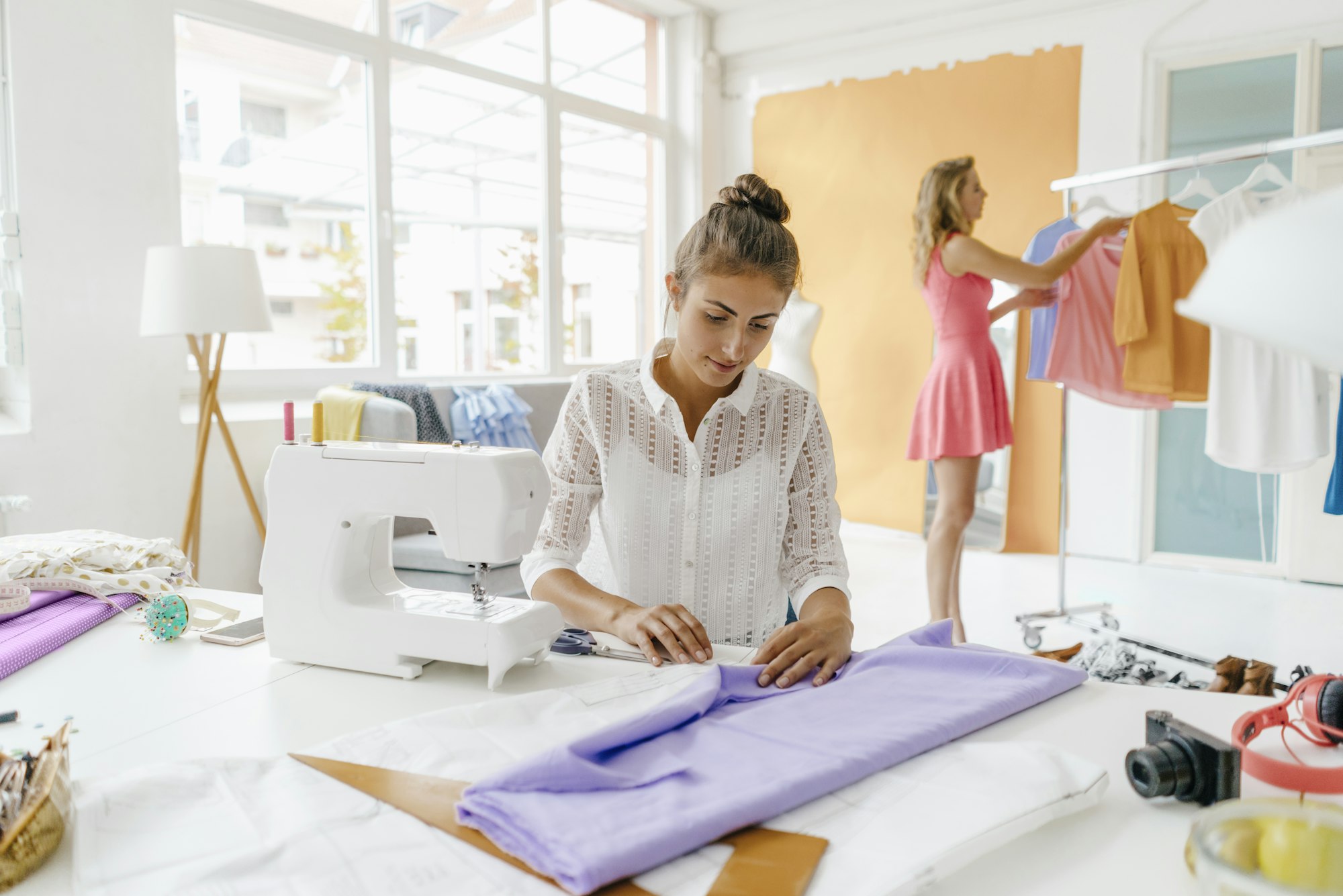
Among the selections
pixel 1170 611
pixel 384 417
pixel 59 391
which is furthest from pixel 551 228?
pixel 1170 611

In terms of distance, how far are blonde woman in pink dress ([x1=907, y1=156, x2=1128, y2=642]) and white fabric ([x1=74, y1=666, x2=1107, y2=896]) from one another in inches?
91.2

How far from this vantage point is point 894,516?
197 inches

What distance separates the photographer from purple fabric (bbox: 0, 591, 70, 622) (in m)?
1.25

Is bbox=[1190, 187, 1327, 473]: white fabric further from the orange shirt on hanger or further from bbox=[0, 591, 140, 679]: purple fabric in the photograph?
bbox=[0, 591, 140, 679]: purple fabric

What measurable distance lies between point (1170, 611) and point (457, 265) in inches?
132

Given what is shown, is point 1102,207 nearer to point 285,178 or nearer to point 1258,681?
point 1258,681

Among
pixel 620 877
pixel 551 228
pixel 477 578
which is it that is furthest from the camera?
Answer: pixel 551 228

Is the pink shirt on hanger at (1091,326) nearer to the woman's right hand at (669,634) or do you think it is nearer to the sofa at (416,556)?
the sofa at (416,556)

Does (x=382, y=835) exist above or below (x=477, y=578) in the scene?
below

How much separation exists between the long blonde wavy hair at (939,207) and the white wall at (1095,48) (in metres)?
1.64

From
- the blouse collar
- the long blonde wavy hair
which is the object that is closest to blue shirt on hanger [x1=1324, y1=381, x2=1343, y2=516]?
the long blonde wavy hair

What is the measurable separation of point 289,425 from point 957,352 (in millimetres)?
→ 2436

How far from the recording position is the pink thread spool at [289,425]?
115 cm

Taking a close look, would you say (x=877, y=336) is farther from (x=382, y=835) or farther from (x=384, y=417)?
(x=382, y=835)
